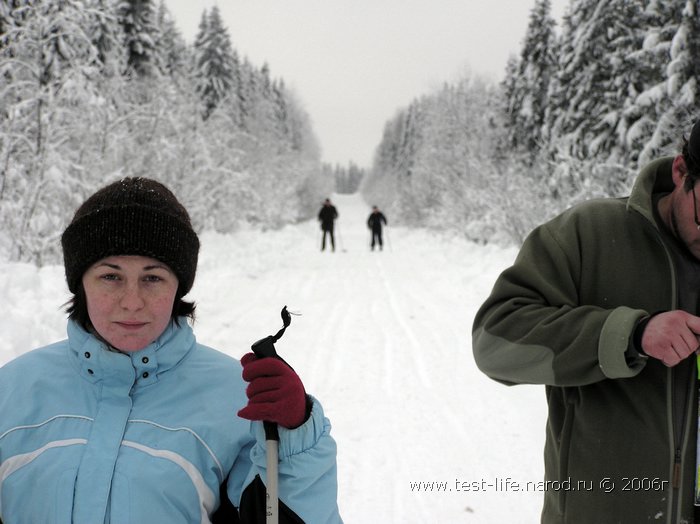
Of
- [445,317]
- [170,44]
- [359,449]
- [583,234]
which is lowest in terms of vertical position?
[359,449]

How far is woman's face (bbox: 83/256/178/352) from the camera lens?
153cm

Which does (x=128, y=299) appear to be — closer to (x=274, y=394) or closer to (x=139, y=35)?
(x=274, y=394)

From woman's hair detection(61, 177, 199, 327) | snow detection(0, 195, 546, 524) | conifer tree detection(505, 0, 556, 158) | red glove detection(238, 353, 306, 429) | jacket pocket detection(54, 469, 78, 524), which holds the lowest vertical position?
snow detection(0, 195, 546, 524)

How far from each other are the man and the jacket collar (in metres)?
1.10

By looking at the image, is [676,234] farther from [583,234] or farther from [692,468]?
[692,468]

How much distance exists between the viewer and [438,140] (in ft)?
102

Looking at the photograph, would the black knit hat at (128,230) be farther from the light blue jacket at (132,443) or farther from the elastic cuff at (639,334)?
the elastic cuff at (639,334)

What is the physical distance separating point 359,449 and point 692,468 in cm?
282

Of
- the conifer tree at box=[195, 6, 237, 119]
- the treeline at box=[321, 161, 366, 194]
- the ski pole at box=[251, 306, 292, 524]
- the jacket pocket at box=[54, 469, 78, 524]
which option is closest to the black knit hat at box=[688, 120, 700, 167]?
the ski pole at box=[251, 306, 292, 524]

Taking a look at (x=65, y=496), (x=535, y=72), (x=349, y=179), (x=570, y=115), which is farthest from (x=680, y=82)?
(x=349, y=179)

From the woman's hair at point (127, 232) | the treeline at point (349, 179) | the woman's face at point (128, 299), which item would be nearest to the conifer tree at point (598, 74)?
the woman's hair at point (127, 232)

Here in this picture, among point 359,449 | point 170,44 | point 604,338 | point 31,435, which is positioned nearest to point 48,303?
point 359,449

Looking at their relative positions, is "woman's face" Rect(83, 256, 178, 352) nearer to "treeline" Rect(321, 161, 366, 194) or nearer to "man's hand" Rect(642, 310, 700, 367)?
"man's hand" Rect(642, 310, 700, 367)

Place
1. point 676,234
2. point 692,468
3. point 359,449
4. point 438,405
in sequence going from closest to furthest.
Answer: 1. point 692,468
2. point 676,234
3. point 359,449
4. point 438,405
